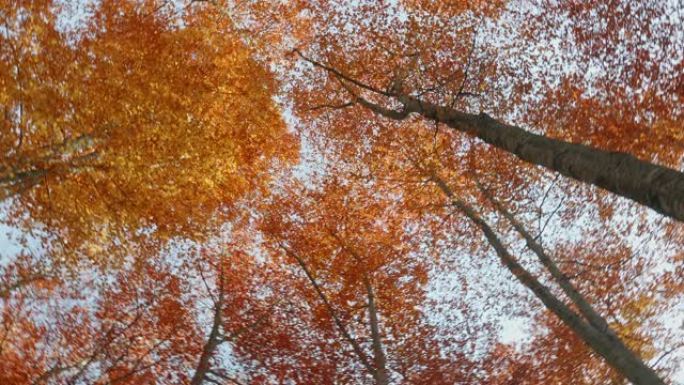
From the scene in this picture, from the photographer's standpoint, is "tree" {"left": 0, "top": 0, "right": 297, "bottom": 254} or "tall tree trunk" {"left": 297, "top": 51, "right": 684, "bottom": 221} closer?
"tall tree trunk" {"left": 297, "top": 51, "right": 684, "bottom": 221}

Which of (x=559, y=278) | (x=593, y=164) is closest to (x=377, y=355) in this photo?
(x=559, y=278)

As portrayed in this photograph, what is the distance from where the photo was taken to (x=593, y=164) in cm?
534

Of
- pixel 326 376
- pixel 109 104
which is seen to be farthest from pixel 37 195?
pixel 326 376

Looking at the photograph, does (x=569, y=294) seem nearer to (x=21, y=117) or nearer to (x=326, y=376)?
(x=326, y=376)

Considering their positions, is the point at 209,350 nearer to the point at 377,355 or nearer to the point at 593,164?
the point at 377,355

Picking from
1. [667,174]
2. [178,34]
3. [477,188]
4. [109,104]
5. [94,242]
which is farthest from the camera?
[477,188]

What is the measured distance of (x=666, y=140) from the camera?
10.8 meters

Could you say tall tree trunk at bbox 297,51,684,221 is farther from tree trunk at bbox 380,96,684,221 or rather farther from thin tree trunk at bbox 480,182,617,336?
thin tree trunk at bbox 480,182,617,336

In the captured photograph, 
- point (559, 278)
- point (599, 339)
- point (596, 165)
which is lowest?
point (599, 339)

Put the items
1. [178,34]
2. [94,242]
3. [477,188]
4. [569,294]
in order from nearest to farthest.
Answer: [569,294]
[94,242]
[178,34]
[477,188]

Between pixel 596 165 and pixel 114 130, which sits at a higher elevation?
pixel 114 130

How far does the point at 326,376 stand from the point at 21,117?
365 inches

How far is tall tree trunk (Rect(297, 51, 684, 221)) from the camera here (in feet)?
14.7

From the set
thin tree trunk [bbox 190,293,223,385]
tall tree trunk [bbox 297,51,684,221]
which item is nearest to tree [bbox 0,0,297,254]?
thin tree trunk [bbox 190,293,223,385]
